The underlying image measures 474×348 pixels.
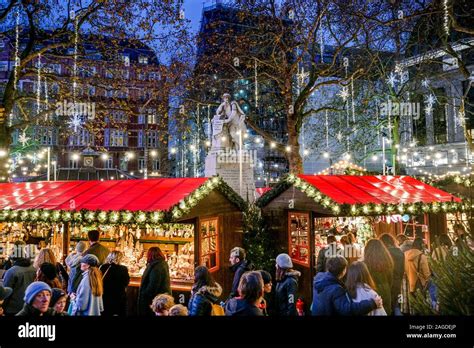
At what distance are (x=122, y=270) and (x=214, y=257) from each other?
2999 mm

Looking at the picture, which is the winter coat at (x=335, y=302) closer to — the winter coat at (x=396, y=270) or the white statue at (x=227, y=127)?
the winter coat at (x=396, y=270)

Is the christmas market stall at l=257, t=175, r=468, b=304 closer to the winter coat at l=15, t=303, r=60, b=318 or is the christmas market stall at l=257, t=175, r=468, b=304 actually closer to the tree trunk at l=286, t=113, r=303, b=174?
the tree trunk at l=286, t=113, r=303, b=174

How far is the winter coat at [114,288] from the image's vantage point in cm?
596

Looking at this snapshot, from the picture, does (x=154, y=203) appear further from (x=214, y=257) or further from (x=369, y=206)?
(x=369, y=206)

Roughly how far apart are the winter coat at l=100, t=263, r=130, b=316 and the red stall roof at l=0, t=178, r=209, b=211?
72.6 inches

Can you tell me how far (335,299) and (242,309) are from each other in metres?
0.97

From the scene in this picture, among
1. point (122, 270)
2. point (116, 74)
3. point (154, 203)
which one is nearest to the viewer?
point (122, 270)

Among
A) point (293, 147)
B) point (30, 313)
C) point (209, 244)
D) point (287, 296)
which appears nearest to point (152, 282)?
point (287, 296)

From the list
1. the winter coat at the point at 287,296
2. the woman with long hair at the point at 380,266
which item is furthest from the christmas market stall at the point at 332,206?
the winter coat at the point at 287,296

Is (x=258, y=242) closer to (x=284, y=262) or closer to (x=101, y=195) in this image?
(x=101, y=195)

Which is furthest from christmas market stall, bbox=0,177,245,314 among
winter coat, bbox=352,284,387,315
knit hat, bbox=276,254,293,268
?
winter coat, bbox=352,284,387,315

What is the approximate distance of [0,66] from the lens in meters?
43.3

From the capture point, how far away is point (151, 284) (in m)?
6.03

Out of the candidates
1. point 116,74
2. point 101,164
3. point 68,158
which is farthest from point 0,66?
point 116,74
